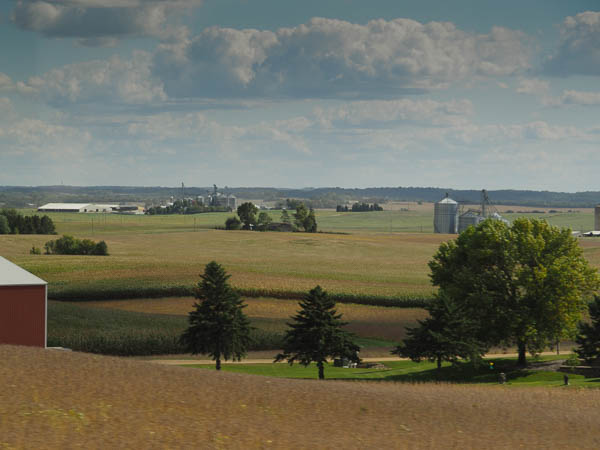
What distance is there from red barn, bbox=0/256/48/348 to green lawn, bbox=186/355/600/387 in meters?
12.4

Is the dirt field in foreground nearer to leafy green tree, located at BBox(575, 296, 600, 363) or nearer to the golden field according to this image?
leafy green tree, located at BBox(575, 296, 600, 363)

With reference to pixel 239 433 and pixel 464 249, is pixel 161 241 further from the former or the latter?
pixel 239 433

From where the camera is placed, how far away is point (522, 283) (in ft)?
179

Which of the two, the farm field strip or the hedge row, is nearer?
the hedge row

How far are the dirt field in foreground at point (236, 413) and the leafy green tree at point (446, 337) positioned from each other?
18.8 metres

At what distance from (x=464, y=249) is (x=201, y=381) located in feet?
111

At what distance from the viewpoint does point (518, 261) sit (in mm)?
56375

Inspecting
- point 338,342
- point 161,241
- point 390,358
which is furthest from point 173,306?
point 161,241

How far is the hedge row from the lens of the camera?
278 feet

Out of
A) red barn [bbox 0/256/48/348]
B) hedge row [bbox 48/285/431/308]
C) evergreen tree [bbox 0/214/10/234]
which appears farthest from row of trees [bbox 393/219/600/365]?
evergreen tree [bbox 0/214/10/234]

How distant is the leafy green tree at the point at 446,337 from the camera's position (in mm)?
52594

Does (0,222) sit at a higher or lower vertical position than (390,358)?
higher

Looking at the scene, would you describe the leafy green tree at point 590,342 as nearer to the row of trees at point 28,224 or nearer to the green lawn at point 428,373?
the green lawn at point 428,373

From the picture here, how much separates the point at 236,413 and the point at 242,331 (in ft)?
101
